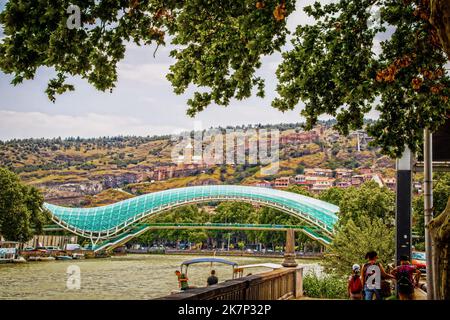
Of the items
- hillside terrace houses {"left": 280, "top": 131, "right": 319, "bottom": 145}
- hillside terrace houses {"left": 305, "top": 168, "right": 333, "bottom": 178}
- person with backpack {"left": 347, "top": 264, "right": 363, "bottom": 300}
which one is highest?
hillside terrace houses {"left": 280, "top": 131, "right": 319, "bottom": 145}

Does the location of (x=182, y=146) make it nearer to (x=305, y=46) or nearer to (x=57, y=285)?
(x=57, y=285)

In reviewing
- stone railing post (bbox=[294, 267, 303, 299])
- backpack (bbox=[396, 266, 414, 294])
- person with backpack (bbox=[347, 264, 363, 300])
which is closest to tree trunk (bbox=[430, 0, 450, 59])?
backpack (bbox=[396, 266, 414, 294])

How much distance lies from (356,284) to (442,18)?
17.0ft

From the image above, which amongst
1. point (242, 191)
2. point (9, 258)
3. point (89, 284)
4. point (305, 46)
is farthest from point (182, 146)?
point (305, 46)

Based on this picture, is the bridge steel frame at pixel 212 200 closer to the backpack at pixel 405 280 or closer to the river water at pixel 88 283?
the river water at pixel 88 283

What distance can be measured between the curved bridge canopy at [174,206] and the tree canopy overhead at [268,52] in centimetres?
5214

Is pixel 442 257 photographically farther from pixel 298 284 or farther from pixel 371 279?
pixel 298 284

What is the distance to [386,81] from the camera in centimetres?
881

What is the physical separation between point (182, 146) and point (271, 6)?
162372mm

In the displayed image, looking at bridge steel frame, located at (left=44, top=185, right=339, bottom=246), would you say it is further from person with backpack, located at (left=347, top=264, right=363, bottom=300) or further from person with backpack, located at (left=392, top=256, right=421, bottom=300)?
person with backpack, located at (left=392, top=256, right=421, bottom=300)

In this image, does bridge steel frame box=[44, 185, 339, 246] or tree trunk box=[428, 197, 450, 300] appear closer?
tree trunk box=[428, 197, 450, 300]

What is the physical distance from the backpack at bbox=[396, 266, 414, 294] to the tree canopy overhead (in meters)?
1.94

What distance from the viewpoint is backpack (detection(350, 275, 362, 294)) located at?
30.5 feet

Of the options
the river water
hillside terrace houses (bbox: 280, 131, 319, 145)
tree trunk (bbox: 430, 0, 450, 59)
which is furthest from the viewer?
hillside terrace houses (bbox: 280, 131, 319, 145)
